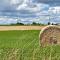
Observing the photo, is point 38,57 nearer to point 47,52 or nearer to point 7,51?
point 47,52

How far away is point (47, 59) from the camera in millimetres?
6902

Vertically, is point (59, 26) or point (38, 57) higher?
point (59, 26)

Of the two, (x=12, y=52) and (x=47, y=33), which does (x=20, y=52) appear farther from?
(x=47, y=33)

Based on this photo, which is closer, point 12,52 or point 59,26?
point 12,52

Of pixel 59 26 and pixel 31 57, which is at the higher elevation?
pixel 59 26

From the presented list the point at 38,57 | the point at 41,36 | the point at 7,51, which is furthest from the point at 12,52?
the point at 41,36

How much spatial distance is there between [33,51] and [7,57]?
28.5 inches

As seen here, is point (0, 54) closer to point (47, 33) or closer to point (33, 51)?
Answer: point (33, 51)

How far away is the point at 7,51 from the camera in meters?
7.18

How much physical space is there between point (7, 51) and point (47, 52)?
1078 mm

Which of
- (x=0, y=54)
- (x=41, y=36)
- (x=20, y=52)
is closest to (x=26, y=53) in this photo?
(x=20, y=52)

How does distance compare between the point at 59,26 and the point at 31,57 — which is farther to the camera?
the point at 59,26

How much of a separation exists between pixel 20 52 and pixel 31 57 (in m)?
0.32

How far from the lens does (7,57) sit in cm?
696
